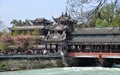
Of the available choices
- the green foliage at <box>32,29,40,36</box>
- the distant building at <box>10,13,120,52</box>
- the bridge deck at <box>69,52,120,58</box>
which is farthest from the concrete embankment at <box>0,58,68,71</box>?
Answer: the green foliage at <box>32,29,40,36</box>

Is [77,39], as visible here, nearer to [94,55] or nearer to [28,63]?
[94,55]

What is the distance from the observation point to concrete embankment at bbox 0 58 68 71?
37378 millimetres

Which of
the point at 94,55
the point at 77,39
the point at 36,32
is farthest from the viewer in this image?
the point at 36,32

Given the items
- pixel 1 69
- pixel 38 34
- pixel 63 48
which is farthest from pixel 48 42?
pixel 1 69

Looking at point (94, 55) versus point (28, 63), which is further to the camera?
point (94, 55)

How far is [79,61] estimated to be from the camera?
46.3m

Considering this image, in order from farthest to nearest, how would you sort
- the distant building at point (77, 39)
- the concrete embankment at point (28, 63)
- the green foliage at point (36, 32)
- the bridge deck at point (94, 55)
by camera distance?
the green foliage at point (36, 32) → the distant building at point (77, 39) → the bridge deck at point (94, 55) → the concrete embankment at point (28, 63)

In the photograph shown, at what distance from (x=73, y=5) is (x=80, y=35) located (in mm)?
41808

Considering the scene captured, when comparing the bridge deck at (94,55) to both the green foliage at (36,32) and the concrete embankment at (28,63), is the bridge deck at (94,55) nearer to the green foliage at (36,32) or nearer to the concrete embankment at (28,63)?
the concrete embankment at (28,63)

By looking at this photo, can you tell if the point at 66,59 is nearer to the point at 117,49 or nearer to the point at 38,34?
the point at 117,49

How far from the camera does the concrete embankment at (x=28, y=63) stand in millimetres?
37378

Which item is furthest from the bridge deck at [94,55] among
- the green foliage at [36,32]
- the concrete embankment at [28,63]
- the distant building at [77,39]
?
the green foliage at [36,32]

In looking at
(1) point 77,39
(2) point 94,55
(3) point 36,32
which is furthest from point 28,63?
(3) point 36,32

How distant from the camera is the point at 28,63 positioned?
39500 millimetres
